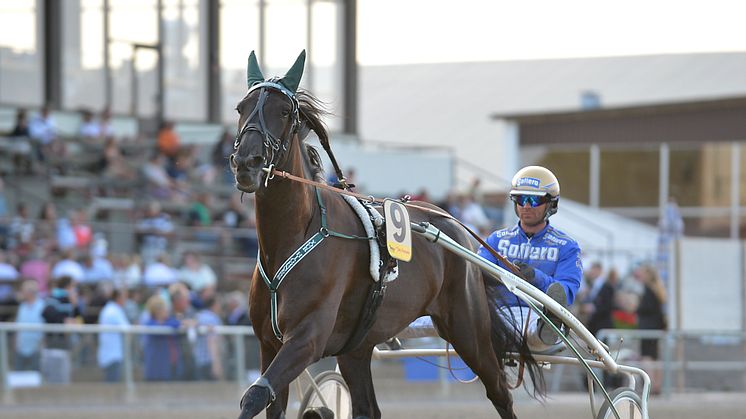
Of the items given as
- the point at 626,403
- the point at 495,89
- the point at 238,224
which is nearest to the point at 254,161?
the point at 626,403

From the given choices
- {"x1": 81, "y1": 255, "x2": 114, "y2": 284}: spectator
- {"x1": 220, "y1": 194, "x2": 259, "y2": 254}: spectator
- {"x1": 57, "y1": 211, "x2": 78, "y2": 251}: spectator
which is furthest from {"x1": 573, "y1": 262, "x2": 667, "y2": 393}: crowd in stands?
{"x1": 57, "y1": 211, "x2": 78, "y2": 251}: spectator

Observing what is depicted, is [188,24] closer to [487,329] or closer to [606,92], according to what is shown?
[487,329]

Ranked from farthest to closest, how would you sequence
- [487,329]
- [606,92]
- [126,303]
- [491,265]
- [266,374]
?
[606,92] < [126,303] < [487,329] < [491,265] < [266,374]

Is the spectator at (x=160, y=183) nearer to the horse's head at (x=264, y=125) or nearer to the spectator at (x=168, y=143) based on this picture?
the spectator at (x=168, y=143)

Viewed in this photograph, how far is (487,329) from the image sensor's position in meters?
7.02

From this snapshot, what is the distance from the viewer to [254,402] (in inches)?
215

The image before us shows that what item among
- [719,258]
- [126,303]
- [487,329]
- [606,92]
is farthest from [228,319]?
[606,92]

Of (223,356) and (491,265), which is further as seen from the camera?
(223,356)

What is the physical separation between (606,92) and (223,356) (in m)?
Answer: 26.4

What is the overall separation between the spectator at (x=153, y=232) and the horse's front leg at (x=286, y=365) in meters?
8.96

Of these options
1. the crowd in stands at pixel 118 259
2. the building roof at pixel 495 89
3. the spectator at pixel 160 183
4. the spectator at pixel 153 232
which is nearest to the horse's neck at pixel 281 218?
the crowd in stands at pixel 118 259

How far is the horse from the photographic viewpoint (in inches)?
225

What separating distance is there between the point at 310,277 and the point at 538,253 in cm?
170

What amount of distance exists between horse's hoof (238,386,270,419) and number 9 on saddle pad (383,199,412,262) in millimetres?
1123
